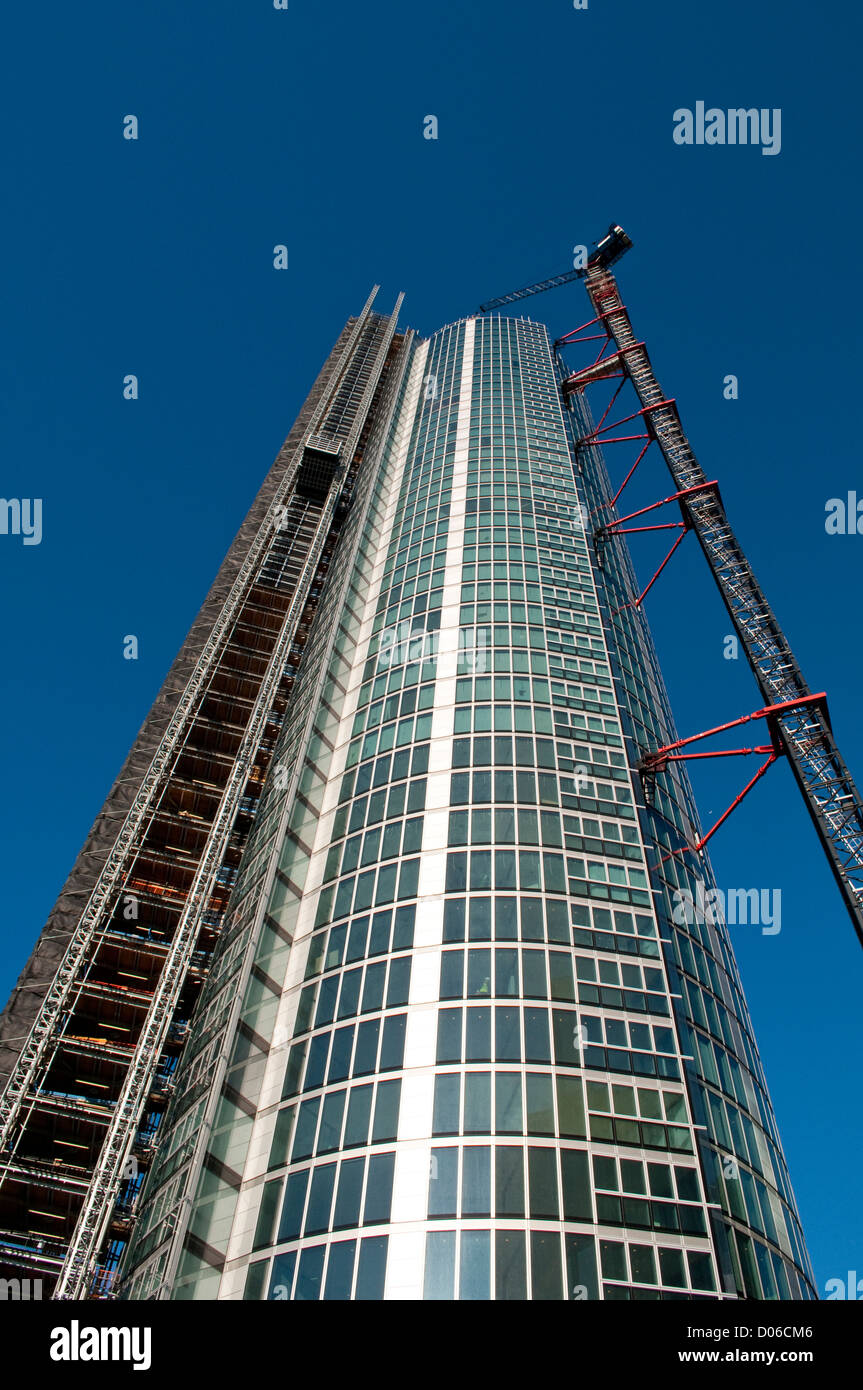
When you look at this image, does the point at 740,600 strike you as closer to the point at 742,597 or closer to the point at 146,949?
the point at 742,597

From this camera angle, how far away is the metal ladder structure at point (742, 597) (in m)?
45.9

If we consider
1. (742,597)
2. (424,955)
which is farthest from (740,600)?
(424,955)

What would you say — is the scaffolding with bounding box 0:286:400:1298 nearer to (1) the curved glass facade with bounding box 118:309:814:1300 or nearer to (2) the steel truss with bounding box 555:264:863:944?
(1) the curved glass facade with bounding box 118:309:814:1300

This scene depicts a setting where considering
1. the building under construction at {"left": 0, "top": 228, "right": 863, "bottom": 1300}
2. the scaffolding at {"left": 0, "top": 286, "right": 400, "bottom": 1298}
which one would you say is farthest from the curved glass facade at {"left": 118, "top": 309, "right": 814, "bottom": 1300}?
the scaffolding at {"left": 0, "top": 286, "right": 400, "bottom": 1298}

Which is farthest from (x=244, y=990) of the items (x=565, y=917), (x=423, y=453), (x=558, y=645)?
(x=423, y=453)

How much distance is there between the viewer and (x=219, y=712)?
6769cm

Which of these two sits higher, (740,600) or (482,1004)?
(740,600)

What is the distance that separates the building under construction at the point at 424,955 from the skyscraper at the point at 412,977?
5.8 inches

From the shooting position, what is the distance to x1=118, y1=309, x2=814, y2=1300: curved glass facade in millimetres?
28766

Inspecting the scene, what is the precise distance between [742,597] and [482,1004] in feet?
123

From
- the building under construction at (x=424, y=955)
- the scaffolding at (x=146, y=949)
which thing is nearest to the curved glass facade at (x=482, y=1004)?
the building under construction at (x=424, y=955)

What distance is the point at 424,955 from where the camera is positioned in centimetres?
3653

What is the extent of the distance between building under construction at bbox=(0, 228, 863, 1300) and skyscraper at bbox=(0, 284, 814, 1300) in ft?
0.49
